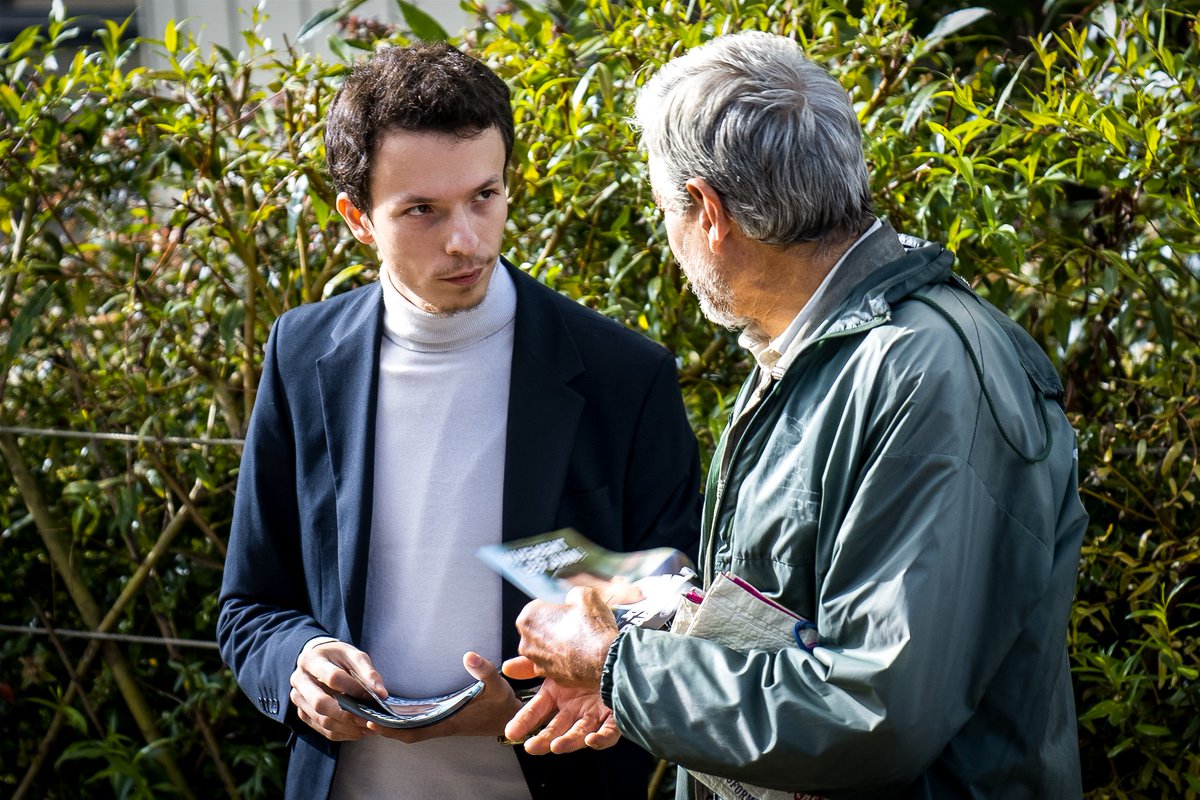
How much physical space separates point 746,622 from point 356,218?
991 millimetres

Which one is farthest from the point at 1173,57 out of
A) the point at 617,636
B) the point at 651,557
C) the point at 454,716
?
the point at 454,716

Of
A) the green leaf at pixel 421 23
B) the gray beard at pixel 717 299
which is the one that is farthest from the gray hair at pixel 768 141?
the green leaf at pixel 421 23

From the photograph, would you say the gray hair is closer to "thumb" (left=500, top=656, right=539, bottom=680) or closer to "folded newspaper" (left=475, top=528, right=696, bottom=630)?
"folded newspaper" (left=475, top=528, right=696, bottom=630)

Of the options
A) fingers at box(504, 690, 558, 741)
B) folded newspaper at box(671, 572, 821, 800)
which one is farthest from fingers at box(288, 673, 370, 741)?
folded newspaper at box(671, 572, 821, 800)

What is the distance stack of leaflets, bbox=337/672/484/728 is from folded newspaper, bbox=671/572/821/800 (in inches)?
15.8

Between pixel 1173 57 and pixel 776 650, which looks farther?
pixel 1173 57

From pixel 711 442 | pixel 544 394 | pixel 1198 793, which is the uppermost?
pixel 544 394

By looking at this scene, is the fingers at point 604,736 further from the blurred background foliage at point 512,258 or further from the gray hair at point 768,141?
the blurred background foliage at point 512,258

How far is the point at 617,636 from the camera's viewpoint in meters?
1.55

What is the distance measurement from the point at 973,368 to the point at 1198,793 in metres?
1.33

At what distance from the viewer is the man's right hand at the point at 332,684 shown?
1806mm

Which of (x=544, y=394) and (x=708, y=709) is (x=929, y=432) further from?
(x=544, y=394)

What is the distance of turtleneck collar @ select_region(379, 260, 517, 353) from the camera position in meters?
1.99

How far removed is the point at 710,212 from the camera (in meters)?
1.54
